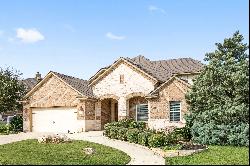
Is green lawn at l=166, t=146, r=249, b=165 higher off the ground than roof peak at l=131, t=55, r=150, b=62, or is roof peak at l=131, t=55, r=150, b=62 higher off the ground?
roof peak at l=131, t=55, r=150, b=62

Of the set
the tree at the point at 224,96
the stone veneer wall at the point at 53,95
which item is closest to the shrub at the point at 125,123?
the stone veneer wall at the point at 53,95

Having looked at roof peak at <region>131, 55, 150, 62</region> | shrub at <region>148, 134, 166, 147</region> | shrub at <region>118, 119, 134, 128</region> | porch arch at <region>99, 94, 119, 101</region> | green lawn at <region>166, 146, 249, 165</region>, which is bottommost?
green lawn at <region>166, 146, 249, 165</region>

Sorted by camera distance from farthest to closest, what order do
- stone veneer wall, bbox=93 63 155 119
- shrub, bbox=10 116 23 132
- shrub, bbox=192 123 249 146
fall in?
1. shrub, bbox=10 116 23 132
2. stone veneer wall, bbox=93 63 155 119
3. shrub, bbox=192 123 249 146

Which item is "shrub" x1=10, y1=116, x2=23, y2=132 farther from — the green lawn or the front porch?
the green lawn

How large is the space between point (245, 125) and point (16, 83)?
25847mm

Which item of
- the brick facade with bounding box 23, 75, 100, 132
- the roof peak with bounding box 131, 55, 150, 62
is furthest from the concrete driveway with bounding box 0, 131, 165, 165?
the roof peak with bounding box 131, 55, 150, 62

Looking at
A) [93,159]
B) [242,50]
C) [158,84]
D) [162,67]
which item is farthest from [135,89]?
[93,159]

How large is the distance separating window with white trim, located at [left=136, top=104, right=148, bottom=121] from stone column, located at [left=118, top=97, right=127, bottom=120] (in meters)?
1.10

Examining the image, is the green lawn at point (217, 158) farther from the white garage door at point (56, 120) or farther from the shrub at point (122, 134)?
the white garage door at point (56, 120)

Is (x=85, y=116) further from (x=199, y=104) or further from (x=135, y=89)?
(x=199, y=104)

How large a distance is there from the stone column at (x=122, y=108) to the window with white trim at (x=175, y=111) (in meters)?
4.89

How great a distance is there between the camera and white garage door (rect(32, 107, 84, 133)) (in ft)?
118

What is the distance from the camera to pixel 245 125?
2348 centimetres

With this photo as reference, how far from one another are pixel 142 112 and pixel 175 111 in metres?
3.95
